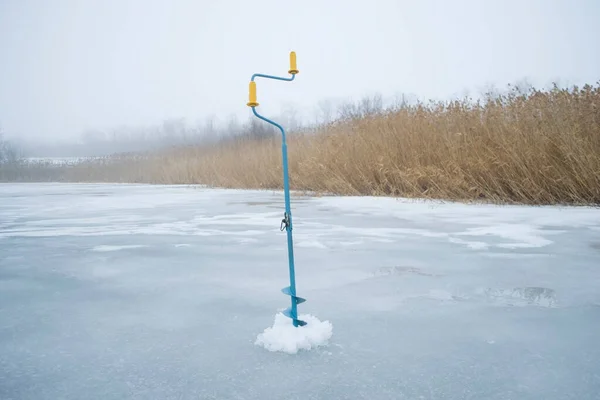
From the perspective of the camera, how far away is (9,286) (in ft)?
5.56

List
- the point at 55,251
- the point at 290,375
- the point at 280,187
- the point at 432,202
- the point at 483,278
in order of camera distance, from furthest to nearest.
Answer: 1. the point at 280,187
2. the point at 432,202
3. the point at 55,251
4. the point at 483,278
5. the point at 290,375

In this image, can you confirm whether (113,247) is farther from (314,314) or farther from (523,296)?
(523,296)

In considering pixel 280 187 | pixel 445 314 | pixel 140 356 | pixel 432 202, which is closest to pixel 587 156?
pixel 432 202

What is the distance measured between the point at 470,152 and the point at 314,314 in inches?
166

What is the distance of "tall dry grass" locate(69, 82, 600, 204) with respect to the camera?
4.27 meters

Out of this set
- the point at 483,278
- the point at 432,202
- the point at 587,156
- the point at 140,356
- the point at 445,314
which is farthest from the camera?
the point at 432,202

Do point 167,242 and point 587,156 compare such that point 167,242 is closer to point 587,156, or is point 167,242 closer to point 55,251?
point 55,251

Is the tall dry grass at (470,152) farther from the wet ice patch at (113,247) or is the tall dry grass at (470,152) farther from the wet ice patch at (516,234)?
the wet ice patch at (113,247)

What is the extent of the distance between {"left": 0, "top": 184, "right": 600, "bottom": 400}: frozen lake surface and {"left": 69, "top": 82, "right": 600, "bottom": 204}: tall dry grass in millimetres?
1837

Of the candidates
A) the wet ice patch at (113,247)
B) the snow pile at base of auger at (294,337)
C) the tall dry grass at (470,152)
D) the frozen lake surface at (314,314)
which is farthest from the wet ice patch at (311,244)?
the tall dry grass at (470,152)

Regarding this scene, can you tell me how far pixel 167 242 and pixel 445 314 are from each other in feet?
6.02

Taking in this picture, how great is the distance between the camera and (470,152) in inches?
194

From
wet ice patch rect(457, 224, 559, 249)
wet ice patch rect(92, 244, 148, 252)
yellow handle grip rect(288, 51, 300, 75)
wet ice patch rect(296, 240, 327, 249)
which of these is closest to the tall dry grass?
wet ice patch rect(457, 224, 559, 249)

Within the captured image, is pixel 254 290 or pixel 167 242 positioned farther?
pixel 167 242
